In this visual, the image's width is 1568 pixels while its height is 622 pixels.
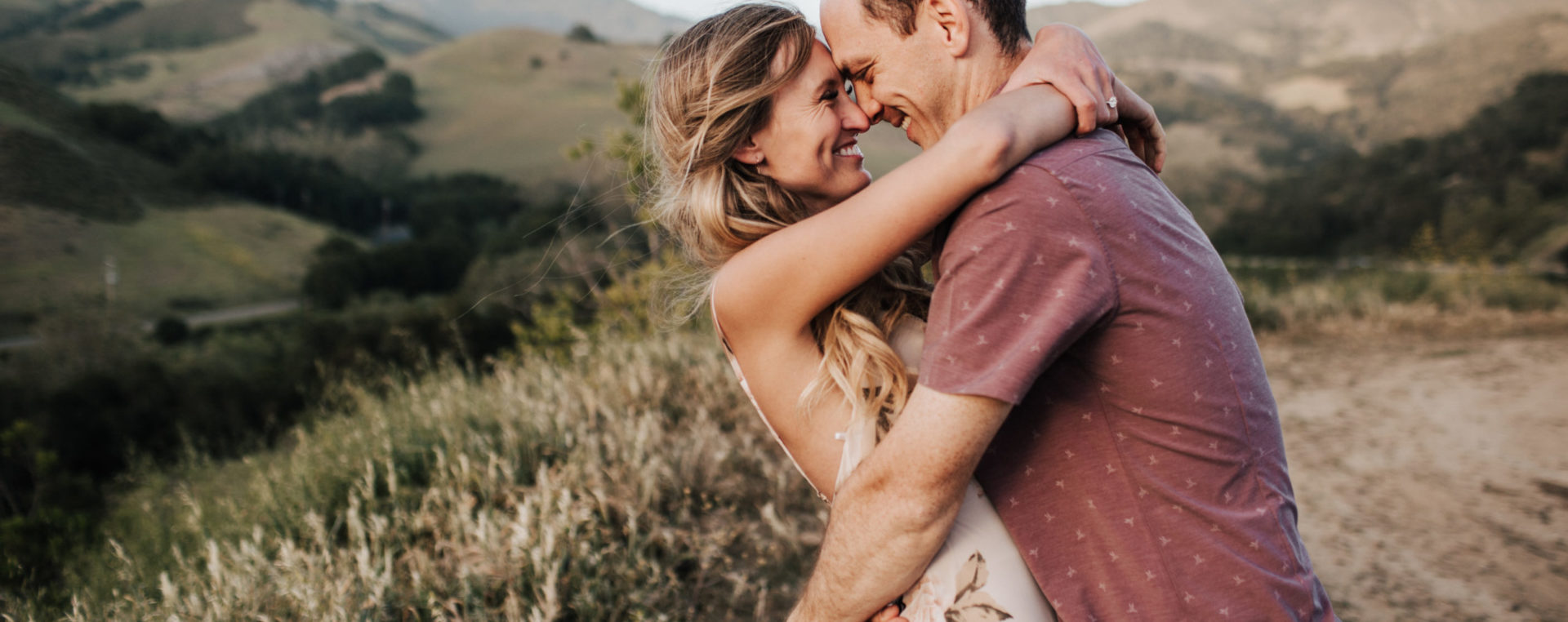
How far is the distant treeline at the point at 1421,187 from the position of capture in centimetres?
4125

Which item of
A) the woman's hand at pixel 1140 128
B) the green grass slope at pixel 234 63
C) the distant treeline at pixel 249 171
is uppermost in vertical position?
the woman's hand at pixel 1140 128

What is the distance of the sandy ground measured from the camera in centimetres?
393

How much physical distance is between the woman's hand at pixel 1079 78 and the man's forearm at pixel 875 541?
0.71 meters

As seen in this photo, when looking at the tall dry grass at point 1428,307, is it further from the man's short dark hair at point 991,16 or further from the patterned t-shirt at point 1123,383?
the patterned t-shirt at point 1123,383

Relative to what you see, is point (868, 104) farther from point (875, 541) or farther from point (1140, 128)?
point (875, 541)

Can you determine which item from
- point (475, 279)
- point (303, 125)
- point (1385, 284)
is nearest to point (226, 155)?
point (303, 125)

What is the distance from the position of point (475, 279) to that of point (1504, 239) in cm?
4945

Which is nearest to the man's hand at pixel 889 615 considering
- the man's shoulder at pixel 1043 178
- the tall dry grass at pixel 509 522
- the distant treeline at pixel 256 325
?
the man's shoulder at pixel 1043 178

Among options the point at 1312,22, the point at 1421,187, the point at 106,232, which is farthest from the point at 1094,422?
the point at 1312,22

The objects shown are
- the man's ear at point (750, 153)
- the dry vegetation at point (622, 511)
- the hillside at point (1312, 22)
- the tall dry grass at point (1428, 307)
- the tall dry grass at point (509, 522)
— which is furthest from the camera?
the hillside at point (1312, 22)

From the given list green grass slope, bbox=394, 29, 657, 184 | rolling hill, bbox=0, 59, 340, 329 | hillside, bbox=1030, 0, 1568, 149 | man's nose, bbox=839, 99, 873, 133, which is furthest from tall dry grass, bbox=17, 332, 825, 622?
green grass slope, bbox=394, 29, 657, 184

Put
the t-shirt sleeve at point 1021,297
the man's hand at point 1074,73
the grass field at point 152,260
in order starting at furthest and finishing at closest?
the grass field at point 152,260 < the man's hand at point 1074,73 < the t-shirt sleeve at point 1021,297

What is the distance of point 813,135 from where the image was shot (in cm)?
188

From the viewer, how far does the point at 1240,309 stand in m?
1.40
